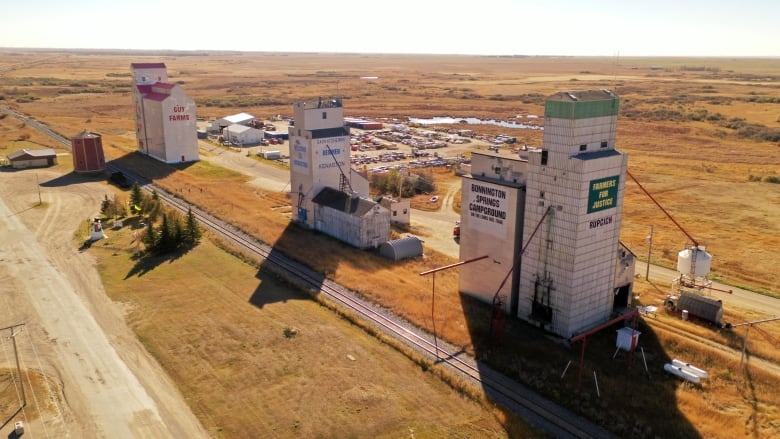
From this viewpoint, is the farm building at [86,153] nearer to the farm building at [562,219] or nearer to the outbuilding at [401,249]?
the outbuilding at [401,249]

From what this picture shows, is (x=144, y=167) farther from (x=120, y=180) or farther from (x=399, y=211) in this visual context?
(x=399, y=211)

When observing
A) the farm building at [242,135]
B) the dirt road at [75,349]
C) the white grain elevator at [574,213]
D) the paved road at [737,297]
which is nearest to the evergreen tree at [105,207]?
the dirt road at [75,349]

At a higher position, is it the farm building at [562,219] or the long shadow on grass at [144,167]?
the farm building at [562,219]

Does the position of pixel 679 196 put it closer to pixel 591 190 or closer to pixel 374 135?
pixel 591 190

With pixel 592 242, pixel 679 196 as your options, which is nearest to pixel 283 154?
pixel 679 196

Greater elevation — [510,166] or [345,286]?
[510,166]

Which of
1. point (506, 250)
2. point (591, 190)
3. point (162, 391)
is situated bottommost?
point (162, 391)

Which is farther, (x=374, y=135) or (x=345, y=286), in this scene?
(x=374, y=135)
